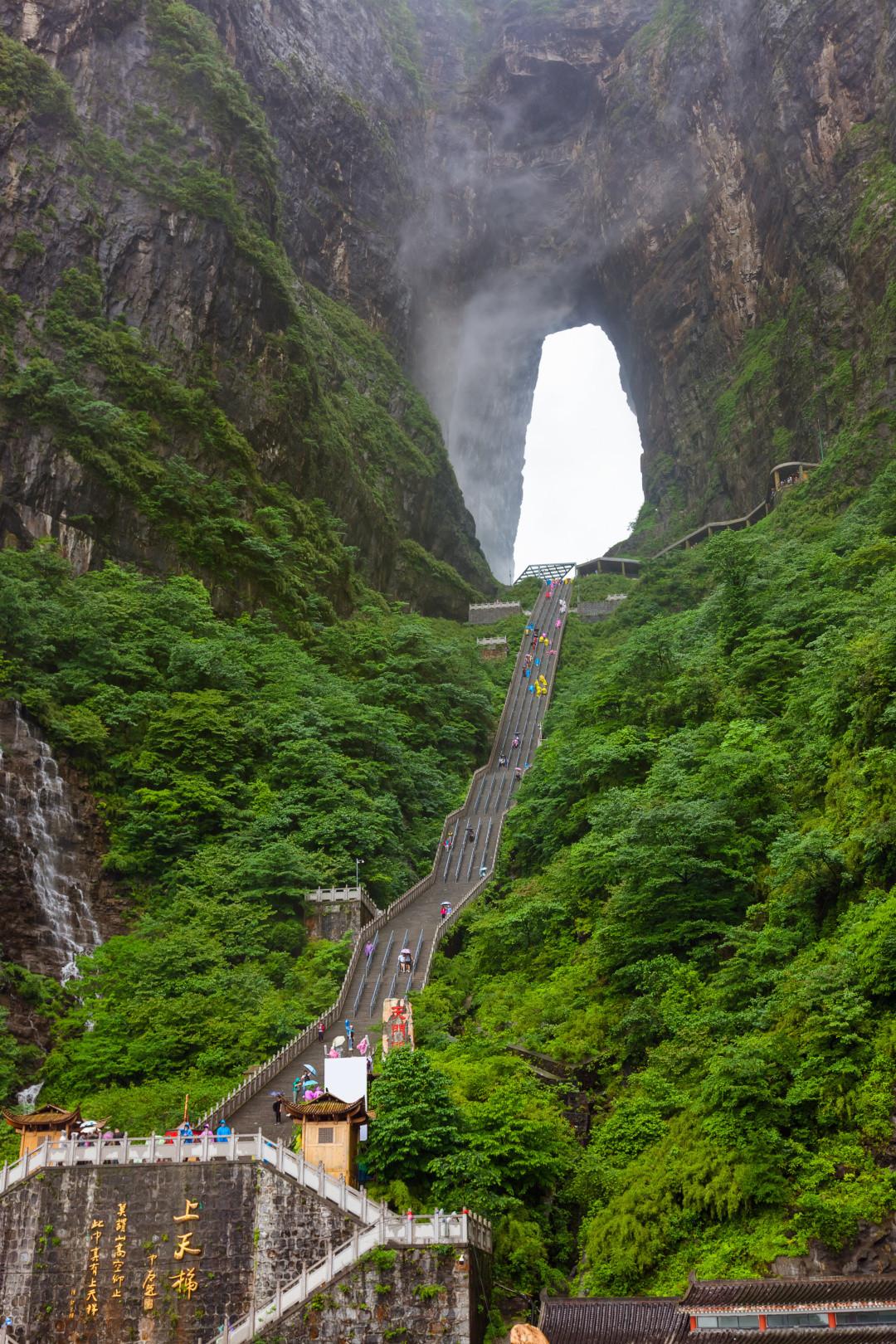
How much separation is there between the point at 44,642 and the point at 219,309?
2400 centimetres

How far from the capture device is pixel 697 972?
987 inches

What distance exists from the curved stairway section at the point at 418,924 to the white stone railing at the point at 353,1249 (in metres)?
2.79

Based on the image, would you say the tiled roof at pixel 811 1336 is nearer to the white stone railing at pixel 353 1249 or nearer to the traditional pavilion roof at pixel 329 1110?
the white stone railing at pixel 353 1249

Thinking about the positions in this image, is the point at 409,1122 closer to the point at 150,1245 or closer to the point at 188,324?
the point at 150,1245

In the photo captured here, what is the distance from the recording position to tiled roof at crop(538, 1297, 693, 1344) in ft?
56.7

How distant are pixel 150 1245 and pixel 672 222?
7881 cm

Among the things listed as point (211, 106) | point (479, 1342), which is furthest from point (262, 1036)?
point (211, 106)

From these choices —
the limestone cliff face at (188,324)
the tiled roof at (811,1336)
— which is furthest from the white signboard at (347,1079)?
the limestone cliff face at (188,324)

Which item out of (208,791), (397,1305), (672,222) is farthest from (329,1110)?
(672,222)

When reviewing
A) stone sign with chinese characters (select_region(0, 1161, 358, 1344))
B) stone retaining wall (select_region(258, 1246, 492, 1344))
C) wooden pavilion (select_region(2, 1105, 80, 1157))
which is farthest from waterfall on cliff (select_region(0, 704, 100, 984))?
stone retaining wall (select_region(258, 1246, 492, 1344))

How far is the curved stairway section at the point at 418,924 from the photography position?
2614 centimetres

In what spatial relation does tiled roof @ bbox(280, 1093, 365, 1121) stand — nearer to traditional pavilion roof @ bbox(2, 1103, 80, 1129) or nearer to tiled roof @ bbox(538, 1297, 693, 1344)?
traditional pavilion roof @ bbox(2, 1103, 80, 1129)

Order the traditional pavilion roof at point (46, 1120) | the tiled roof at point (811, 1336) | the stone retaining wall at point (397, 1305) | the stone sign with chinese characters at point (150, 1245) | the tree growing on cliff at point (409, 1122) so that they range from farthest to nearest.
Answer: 1. the traditional pavilion roof at point (46, 1120)
2. the tree growing on cliff at point (409, 1122)
3. the stone sign with chinese characters at point (150, 1245)
4. the stone retaining wall at point (397, 1305)
5. the tiled roof at point (811, 1336)

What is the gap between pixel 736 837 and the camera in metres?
27.2
